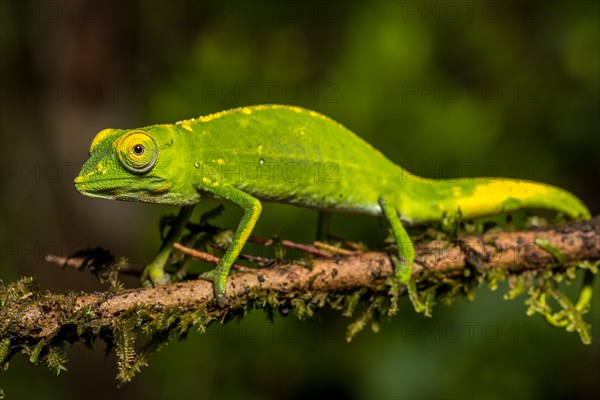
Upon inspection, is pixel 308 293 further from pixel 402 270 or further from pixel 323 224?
pixel 323 224

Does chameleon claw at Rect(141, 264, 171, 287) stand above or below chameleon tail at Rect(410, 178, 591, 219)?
below

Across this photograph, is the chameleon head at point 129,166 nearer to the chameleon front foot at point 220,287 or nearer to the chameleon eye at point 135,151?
the chameleon eye at point 135,151

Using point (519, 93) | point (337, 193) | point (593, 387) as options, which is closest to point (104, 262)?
point (337, 193)

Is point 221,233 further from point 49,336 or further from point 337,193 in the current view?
point 49,336

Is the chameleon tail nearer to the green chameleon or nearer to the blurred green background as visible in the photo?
the green chameleon

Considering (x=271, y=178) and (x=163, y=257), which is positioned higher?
(x=271, y=178)

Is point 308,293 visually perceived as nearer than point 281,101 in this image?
Yes

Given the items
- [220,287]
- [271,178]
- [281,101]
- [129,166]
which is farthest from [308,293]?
[281,101]

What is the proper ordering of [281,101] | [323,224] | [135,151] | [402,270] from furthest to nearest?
1. [281,101]
2. [323,224]
3. [402,270]
4. [135,151]

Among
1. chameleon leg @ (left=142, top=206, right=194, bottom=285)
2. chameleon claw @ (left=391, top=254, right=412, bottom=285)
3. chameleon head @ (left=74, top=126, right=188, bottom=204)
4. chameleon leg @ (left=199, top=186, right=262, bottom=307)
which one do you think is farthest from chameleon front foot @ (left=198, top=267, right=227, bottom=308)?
chameleon claw @ (left=391, top=254, right=412, bottom=285)
